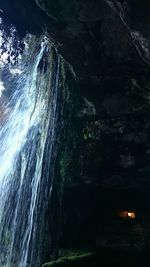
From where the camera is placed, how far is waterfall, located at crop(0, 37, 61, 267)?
10.2 meters

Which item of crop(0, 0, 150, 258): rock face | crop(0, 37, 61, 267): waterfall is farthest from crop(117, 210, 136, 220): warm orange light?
crop(0, 37, 61, 267): waterfall

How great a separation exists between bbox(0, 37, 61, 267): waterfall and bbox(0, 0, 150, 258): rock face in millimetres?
831

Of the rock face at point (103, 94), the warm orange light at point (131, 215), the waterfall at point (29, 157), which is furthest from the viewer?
the warm orange light at point (131, 215)

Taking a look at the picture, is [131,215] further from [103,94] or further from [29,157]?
[103,94]

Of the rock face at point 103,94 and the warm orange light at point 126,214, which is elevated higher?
the rock face at point 103,94

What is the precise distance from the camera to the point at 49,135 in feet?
36.2

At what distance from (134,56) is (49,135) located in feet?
13.4

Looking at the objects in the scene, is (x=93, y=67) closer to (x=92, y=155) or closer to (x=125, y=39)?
(x=125, y=39)

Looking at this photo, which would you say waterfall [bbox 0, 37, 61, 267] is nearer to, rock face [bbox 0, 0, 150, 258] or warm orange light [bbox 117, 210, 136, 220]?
rock face [bbox 0, 0, 150, 258]

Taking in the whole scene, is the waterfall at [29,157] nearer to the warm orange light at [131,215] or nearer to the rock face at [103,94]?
the rock face at [103,94]

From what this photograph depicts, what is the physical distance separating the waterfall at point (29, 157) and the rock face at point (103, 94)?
0.83m

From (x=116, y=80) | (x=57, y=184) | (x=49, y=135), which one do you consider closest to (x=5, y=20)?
(x=116, y=80)

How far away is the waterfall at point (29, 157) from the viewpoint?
10164mm

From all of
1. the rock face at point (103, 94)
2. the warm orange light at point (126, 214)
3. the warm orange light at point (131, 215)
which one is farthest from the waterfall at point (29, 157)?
the warm orange light at point (131, 215)
